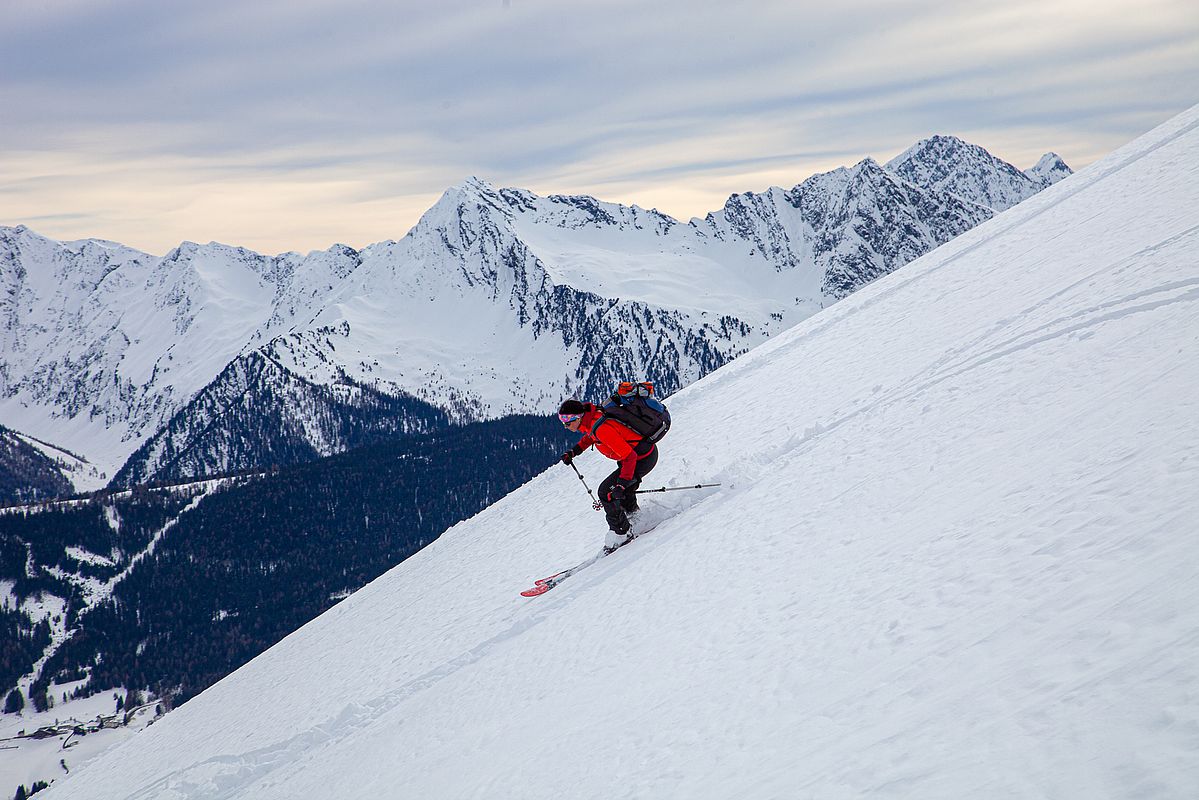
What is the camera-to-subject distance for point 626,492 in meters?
14.6

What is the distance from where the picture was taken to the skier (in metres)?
13.5

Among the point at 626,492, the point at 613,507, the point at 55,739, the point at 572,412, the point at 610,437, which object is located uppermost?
the point at 572,412

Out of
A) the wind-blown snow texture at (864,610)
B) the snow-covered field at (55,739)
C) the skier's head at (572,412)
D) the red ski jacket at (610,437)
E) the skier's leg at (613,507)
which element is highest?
the skier's head at (572,412)

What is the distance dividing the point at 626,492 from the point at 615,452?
3.90 ft

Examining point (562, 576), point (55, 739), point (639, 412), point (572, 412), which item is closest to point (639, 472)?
point (639, 412)

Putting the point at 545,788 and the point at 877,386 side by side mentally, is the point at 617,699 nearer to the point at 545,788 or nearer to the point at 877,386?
the point at 545,788

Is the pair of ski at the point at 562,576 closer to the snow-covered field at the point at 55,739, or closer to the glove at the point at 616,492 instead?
the glove at the point at 616,492

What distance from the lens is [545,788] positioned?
7965 millimetres

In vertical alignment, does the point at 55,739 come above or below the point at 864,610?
below

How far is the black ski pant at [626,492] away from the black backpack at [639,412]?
0.79 m

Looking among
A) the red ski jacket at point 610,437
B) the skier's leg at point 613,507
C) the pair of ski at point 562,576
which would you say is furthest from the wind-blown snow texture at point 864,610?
the red ski jacket at point 610,437

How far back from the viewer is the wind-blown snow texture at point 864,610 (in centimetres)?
516

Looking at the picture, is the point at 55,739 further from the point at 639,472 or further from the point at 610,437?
the point at 610,437

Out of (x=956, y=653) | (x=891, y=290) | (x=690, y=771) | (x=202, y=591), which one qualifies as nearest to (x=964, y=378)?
(x=956, y=653)
